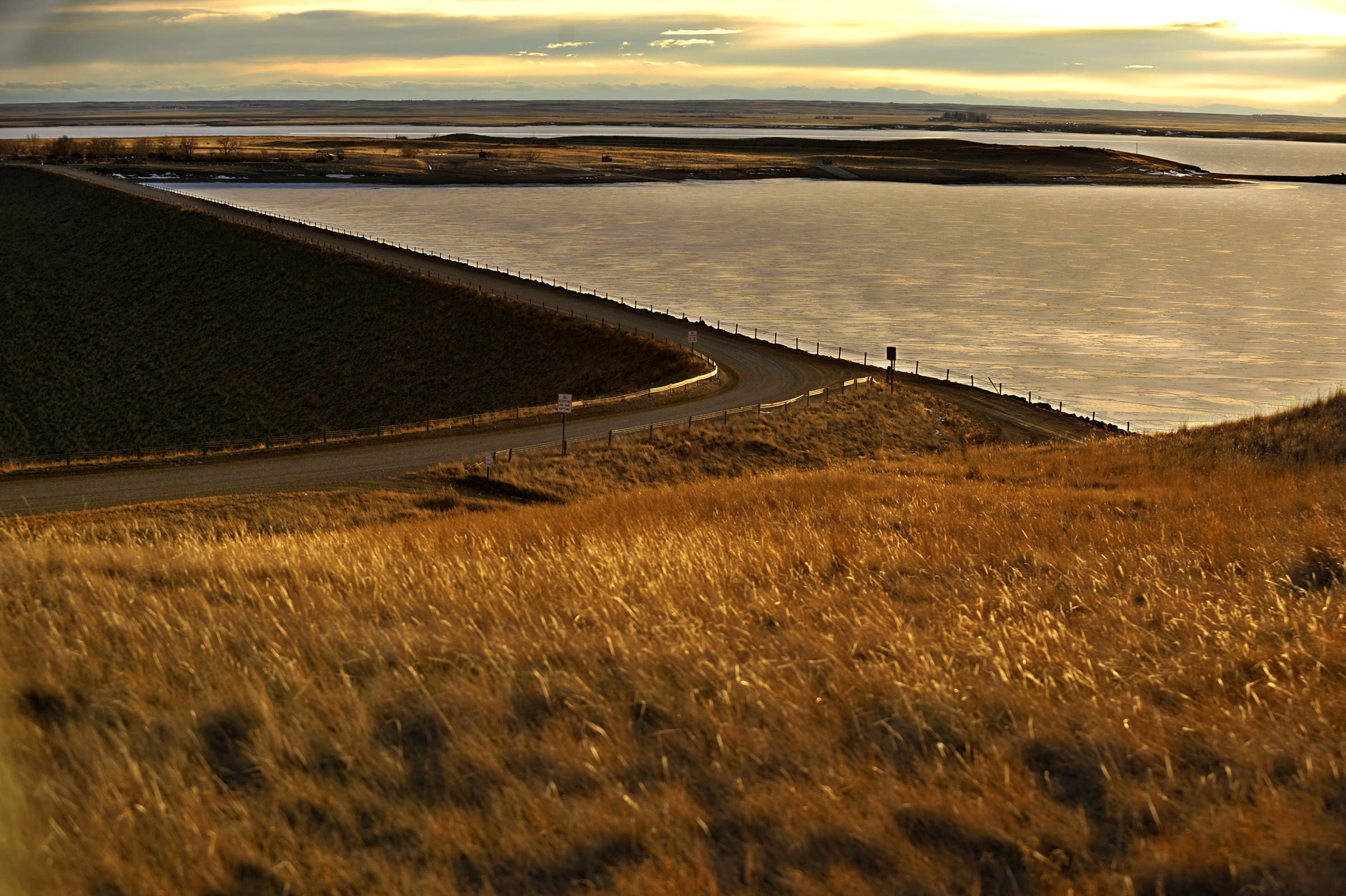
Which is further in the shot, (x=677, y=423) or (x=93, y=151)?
(x=93, y=151)

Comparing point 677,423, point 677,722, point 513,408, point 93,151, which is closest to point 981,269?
point 513,408

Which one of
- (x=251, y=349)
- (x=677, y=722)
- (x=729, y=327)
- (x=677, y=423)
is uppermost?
(x=677, y=722)

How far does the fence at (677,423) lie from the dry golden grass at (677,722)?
2483 cm

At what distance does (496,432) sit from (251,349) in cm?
3554

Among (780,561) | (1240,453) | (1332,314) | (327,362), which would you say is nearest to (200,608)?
(780,561)

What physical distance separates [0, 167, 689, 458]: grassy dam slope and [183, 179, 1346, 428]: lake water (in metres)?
14.5

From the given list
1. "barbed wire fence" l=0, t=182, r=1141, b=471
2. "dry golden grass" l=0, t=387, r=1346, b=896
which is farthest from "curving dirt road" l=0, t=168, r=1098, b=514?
"dry golden grass" l=0, t=387, r=1346, b=896

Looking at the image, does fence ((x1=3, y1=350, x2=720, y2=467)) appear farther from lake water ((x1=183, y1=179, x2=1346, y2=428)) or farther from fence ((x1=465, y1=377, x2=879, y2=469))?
lake water ((x1=183, y1=179, x2=1346, y2=428))

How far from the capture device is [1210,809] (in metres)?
4.93

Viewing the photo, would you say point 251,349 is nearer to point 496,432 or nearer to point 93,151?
point 496,432

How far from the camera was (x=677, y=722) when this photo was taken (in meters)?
5.98

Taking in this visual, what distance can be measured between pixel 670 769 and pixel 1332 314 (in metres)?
78.7

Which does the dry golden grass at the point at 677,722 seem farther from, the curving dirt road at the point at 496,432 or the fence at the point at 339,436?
the fence at the point at 339,436

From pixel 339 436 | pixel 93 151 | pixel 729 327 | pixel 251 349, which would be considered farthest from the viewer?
pixel 93 151
